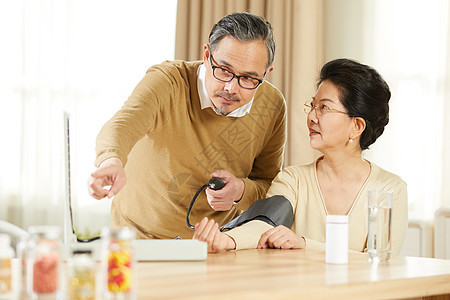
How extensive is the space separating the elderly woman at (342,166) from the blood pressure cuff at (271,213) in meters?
0.15

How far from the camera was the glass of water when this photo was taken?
155cm

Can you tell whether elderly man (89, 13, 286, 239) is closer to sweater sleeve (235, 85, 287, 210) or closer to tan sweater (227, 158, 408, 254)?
sweater sleeve (235, 85, 287, 210)

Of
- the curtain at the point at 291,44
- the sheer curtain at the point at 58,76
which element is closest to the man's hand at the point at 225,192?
the curtain at the point at 291,44

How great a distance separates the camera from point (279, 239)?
5.77ft

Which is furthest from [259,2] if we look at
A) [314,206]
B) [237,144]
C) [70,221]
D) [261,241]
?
[70,221]

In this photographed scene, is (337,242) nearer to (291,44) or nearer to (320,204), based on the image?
(320,204)

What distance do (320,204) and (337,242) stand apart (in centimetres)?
62

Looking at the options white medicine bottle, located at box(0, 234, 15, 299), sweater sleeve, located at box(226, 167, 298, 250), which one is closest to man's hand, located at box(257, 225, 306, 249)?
sweater sleeve, located at box(226, 167, 298, 250)

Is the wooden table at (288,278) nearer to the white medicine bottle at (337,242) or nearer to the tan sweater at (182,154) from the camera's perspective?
the white medicine bottle at (337,242)

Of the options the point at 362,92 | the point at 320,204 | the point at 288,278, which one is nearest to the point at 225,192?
the point at 320,204

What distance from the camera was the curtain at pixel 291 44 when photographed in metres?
3.62

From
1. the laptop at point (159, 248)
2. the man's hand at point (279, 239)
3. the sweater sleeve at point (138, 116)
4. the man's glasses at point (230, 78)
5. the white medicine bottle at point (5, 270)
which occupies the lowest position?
the man's hand at point (279, 239)

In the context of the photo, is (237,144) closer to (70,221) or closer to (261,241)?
(261,241)

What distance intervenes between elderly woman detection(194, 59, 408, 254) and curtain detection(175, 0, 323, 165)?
144cm
